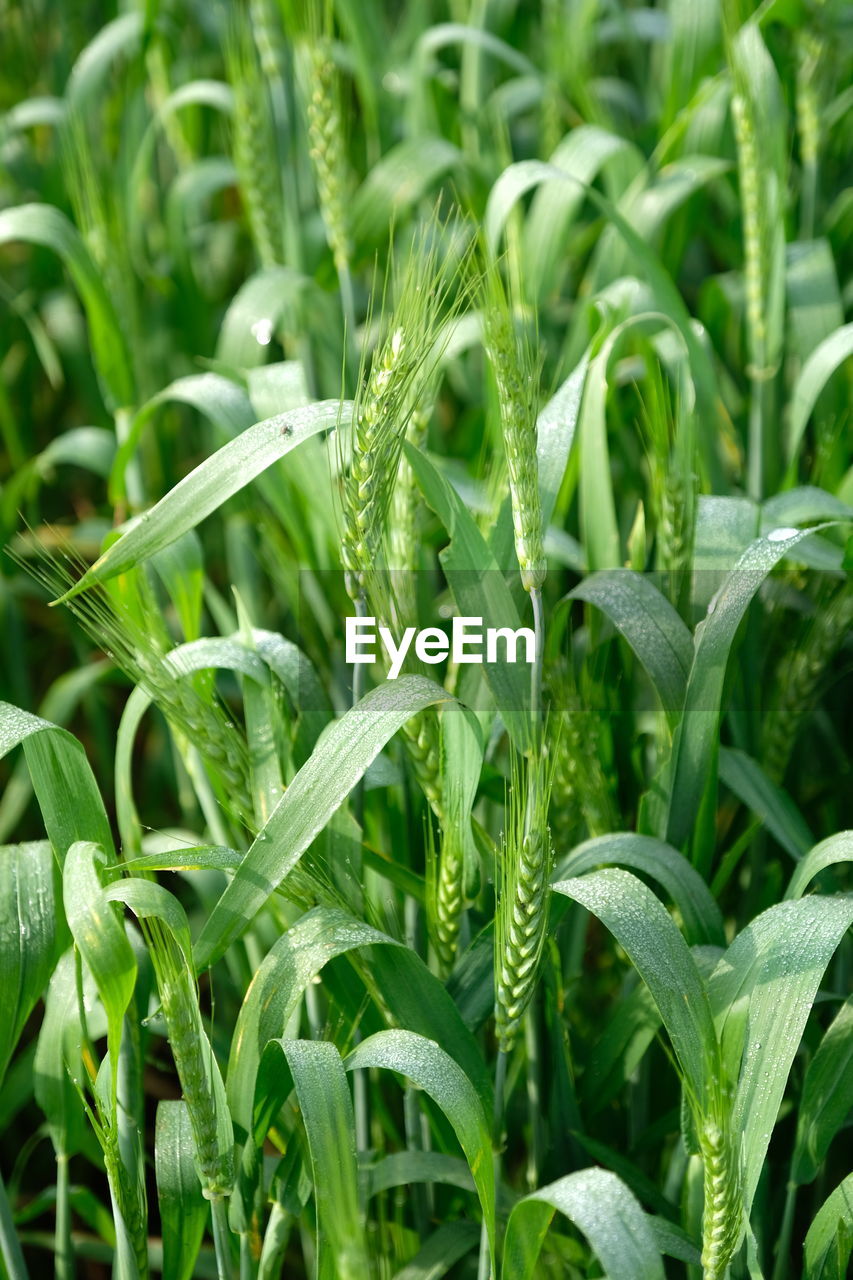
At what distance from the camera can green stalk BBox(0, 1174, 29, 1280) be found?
0.72m

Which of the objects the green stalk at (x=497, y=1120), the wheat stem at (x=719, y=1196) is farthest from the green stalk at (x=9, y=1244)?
the wheat stem at (x=719, y=1196)

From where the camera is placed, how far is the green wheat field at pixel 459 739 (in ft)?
2.19

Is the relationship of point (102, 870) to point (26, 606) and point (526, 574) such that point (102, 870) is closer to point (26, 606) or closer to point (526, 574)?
point (526, 574)

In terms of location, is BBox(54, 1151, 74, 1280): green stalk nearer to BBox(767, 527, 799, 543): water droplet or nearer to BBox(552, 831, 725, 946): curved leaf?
BBox(552, 831, 725, 946): curved leaf

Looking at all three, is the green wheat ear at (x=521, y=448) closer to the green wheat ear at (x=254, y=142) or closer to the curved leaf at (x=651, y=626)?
the curved leaf at (x=651, y=626)

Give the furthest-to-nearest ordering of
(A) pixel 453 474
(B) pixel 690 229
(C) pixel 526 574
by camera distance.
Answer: (B) pixel 690 229
(A) pixel 453 474
(C) pixel 526 574

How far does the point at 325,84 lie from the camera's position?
1.09 metres

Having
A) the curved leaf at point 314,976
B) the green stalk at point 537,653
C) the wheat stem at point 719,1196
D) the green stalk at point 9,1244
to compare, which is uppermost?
the green stalk at point 537,653

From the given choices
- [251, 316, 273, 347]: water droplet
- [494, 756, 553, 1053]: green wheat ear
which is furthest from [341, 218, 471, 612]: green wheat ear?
[251, 316, 273, 347]: water droplet

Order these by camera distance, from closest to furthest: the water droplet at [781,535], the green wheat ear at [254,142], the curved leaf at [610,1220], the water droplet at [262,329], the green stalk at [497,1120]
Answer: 1. the curved leaf at [610,1220]
2. the green stalk at [497,1120]
3. the water droplet at [781,535]
4. the water droplet at [262,329]
5. the green wheat ear at [254,142]

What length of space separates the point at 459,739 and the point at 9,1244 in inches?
15.1

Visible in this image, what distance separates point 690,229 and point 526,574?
0.84 meters

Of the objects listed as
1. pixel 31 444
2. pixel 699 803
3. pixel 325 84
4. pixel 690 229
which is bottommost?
pixel 699 803

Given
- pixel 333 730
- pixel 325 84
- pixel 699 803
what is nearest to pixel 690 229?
pixel 325 84
